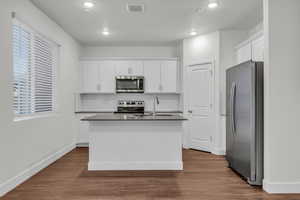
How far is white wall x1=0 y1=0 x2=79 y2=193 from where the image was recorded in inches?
113

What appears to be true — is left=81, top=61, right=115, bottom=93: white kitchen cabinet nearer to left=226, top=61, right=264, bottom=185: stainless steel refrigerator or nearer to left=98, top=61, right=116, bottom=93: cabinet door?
left=98, top=61, right=116, bottom=93: cabinet door

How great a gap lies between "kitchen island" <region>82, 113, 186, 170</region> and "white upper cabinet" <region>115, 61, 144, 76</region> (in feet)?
8.10

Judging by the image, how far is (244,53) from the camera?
434cm

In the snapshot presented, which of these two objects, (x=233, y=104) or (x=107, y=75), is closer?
(x=233, y=104)

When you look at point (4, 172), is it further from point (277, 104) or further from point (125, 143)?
point (277, 104)

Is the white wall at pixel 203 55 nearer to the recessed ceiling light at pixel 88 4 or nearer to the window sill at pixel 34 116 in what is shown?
the recessed ceiling light at pixel 88 4

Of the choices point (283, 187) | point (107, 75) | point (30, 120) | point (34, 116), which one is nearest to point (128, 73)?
point (107, 75)

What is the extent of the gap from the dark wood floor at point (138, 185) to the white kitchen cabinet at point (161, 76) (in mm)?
2459

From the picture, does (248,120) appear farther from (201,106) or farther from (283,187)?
(201,106)

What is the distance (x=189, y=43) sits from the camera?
5.53 meters

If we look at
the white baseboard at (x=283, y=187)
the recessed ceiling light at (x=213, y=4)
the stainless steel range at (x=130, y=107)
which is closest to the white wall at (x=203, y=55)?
the stainless steel range at (x=130, y=107)

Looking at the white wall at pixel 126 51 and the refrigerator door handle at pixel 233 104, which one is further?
the white wall at pixel 126 51

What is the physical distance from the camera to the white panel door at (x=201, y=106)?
509 centimetres

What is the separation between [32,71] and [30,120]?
2.86 ft
